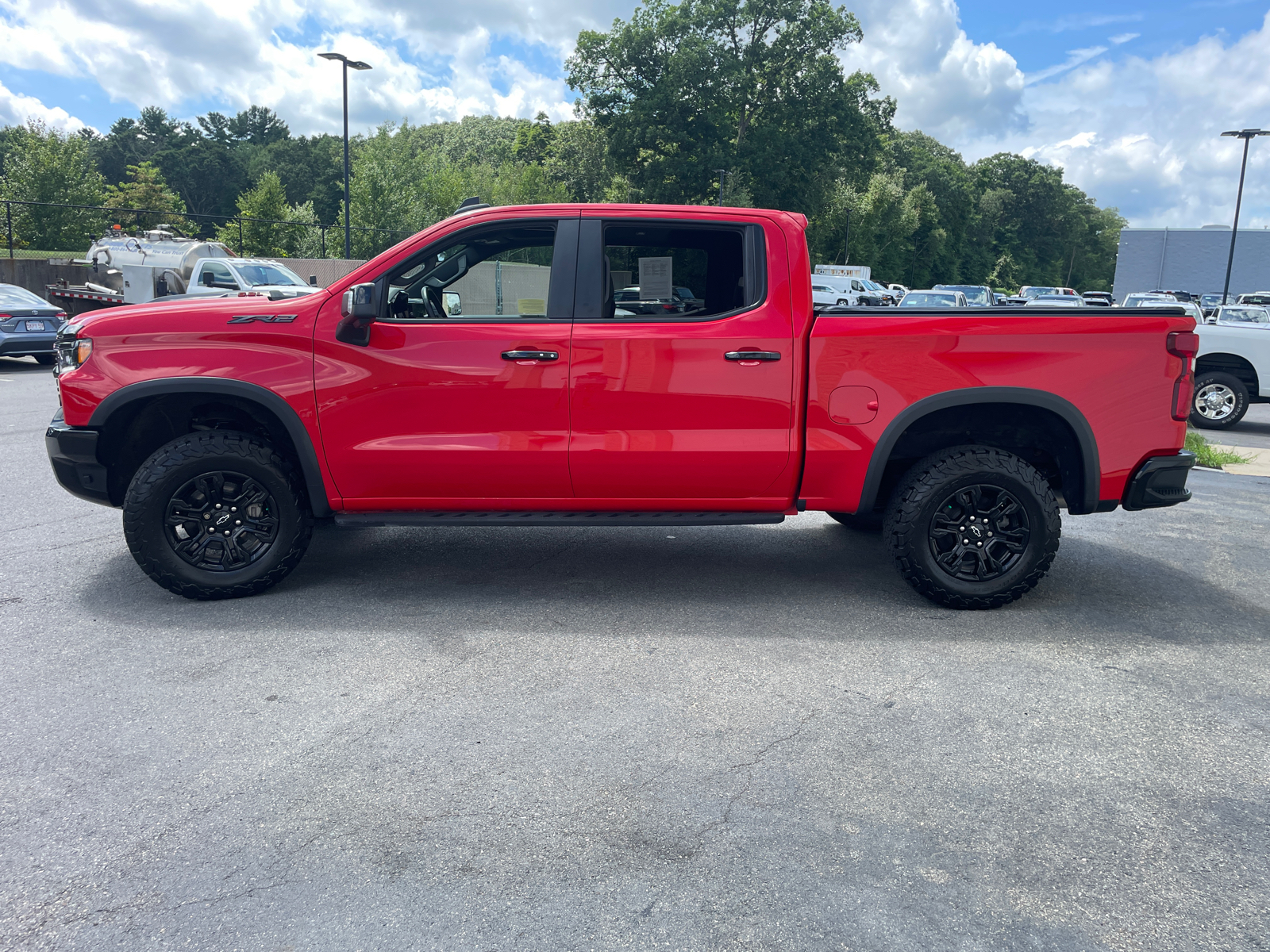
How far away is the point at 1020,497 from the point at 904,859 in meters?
2.57

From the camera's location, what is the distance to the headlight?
471 cm

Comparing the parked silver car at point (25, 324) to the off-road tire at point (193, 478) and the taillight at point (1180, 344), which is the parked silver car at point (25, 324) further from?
the taillight at point (1180, 344)

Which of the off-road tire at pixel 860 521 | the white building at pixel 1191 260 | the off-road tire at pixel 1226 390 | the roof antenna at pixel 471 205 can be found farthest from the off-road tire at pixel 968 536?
the white building at pixel 1191 260

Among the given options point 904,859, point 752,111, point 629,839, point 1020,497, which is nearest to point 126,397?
point 629,839

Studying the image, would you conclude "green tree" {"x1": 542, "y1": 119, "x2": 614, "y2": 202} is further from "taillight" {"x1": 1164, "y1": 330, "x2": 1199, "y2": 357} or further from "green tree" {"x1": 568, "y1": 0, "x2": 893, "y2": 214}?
"taillight" {"x1": 1164, "y1": 330, "x2": 1199, "y2": 357}

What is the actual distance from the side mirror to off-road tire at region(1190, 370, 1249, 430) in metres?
12.0

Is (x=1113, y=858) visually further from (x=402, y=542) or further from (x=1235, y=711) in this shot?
(x=402, y=542)

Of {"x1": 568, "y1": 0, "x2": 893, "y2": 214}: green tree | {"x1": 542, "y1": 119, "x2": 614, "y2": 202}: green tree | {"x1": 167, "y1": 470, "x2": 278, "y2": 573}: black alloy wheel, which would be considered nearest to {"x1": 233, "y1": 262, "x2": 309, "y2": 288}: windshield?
{"x1": 167, "y1": 470, "x2": 278, "y2": 573}: black alloy wheel

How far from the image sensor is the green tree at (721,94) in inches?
2013

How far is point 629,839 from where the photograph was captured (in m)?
2.84

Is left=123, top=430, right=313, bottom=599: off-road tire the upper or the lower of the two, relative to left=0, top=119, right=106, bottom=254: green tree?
lower

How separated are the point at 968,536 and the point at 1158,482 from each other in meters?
0.99

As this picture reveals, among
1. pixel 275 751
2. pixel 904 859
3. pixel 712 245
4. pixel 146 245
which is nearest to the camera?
pixel 904 859

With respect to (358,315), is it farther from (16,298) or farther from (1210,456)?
(16,298)
